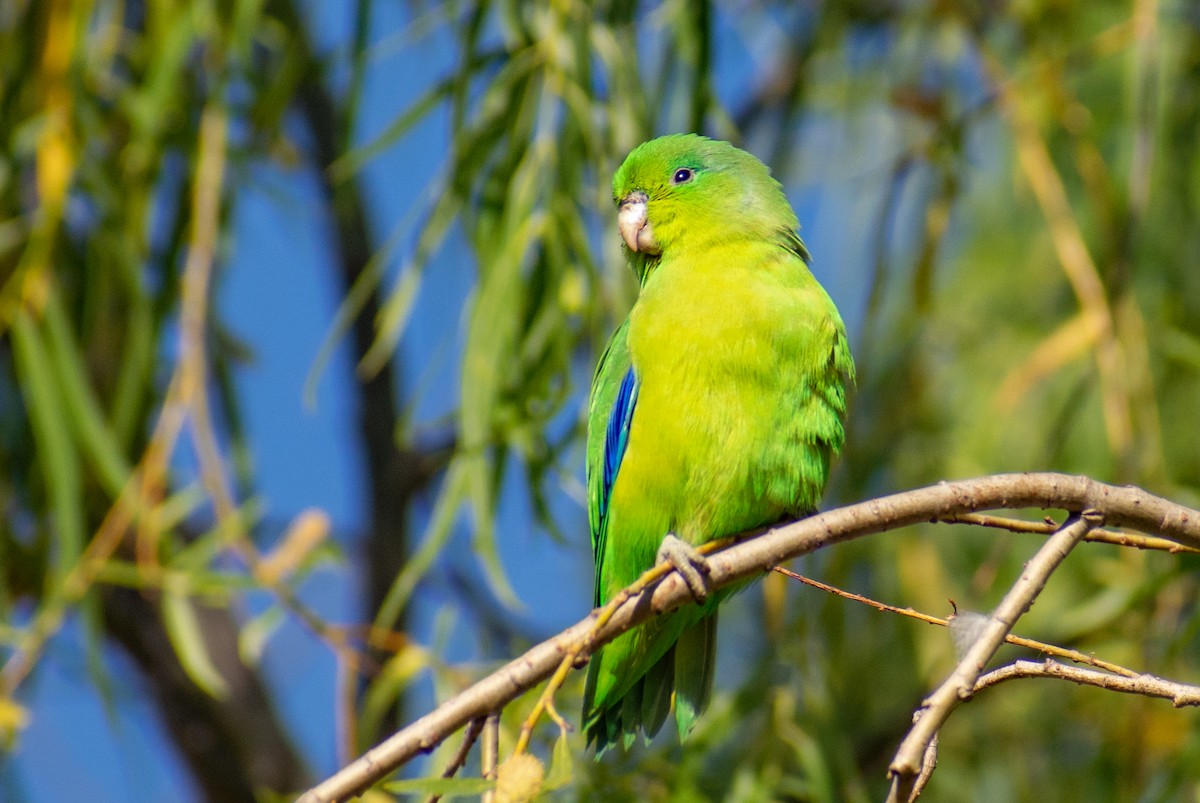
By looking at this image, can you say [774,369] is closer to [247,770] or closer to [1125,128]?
[1125,128]

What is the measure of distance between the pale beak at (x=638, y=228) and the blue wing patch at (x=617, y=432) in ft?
1.08

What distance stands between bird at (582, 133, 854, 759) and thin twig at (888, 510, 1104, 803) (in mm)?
590

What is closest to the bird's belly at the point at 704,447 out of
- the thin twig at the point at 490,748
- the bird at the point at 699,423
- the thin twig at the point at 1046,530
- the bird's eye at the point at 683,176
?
the bird at the point at 699,423

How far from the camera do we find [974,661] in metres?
1.20

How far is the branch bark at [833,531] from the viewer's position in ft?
4.31

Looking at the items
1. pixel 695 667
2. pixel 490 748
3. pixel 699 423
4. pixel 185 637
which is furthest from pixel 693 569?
pixel 185 637

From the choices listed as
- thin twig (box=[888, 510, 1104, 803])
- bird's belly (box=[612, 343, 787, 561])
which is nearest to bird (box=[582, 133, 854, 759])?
bird's belly (box=[612, 343, 787, 561])

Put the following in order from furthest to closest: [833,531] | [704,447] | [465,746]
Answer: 1. [704,447]
2. [833,531]
3. [465,746]

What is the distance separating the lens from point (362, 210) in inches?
166

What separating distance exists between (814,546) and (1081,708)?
1916mm

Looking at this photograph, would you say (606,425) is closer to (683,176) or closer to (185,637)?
(683,176)

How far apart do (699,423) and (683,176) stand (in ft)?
1.82

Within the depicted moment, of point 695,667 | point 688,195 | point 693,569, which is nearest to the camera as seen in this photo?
point 693,569

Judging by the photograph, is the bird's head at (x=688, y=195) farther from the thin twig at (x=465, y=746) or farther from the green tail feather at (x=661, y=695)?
the thin twig at (x=465, y=746)
